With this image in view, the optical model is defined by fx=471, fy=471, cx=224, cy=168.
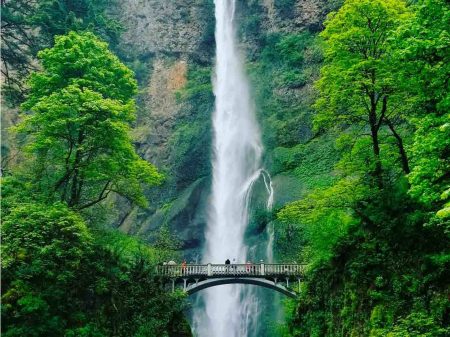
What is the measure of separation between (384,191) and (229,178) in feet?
83.7

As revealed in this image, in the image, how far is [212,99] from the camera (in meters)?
46.0

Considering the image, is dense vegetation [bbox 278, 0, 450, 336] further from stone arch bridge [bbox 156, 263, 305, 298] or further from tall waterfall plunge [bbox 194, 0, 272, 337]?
tall waterfall plunge [bbox 194, 0, 272, 337]

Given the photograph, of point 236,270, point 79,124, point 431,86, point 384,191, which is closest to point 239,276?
point 236,270

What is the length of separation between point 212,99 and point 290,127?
9.54 m

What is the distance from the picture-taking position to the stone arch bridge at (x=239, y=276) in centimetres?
2502

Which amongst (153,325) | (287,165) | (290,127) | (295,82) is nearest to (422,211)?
(153,325)

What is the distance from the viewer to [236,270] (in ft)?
84.2

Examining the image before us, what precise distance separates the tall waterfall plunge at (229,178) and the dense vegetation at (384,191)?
14300 mm

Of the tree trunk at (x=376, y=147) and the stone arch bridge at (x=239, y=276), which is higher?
the tree trunk at (x=376, y=147)

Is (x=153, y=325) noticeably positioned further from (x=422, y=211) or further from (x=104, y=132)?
(x=422, y=211)

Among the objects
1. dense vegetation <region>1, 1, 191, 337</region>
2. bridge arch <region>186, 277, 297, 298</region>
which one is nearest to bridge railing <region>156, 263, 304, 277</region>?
bridge arch <region>186, 277, 297, 298</region>

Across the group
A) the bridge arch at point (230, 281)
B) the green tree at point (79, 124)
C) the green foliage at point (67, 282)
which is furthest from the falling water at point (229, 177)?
the green tree at point (79, 124)

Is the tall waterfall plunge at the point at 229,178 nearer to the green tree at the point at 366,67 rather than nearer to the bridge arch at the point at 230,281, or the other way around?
the bridge arch at the point at 230,281

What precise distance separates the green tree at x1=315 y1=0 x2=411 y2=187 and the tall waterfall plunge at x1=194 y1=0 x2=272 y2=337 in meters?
19.5
